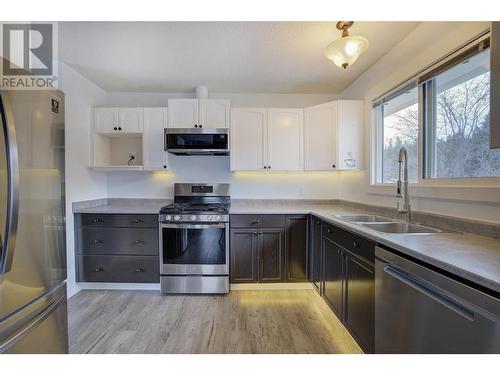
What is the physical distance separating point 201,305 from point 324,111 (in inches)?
102

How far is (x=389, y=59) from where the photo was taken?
6.89 feet

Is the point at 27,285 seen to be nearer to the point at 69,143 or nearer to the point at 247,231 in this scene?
the point at 247,231

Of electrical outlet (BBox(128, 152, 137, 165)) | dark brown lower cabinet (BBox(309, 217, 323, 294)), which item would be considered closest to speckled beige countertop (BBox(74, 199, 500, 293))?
dark brown lower cabinet (BBox(309, 217, 323, 294))

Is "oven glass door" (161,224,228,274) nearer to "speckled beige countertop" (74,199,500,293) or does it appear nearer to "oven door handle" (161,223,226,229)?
"oven door handle" (161,223,226,229)

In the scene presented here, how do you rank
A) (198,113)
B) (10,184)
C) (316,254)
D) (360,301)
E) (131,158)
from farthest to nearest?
1. (131,158)
2. (198,113)
3. (316,254)
4. (360,301)
5. (10,184)

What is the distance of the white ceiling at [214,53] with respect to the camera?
1.77 m

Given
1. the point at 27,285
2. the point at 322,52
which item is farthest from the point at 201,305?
the point at 322,52

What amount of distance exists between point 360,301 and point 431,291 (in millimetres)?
644

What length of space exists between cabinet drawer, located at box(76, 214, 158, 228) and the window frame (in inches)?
98.4

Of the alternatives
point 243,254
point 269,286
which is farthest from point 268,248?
point 269,286

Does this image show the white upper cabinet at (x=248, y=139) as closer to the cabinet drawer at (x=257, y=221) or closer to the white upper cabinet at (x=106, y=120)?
the cabinet drawer at (x=257, y=221)

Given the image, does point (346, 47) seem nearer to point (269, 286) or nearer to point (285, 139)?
point (285, 139)

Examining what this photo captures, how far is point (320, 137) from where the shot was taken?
2723 millimetres

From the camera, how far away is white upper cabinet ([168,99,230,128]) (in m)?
2.77
